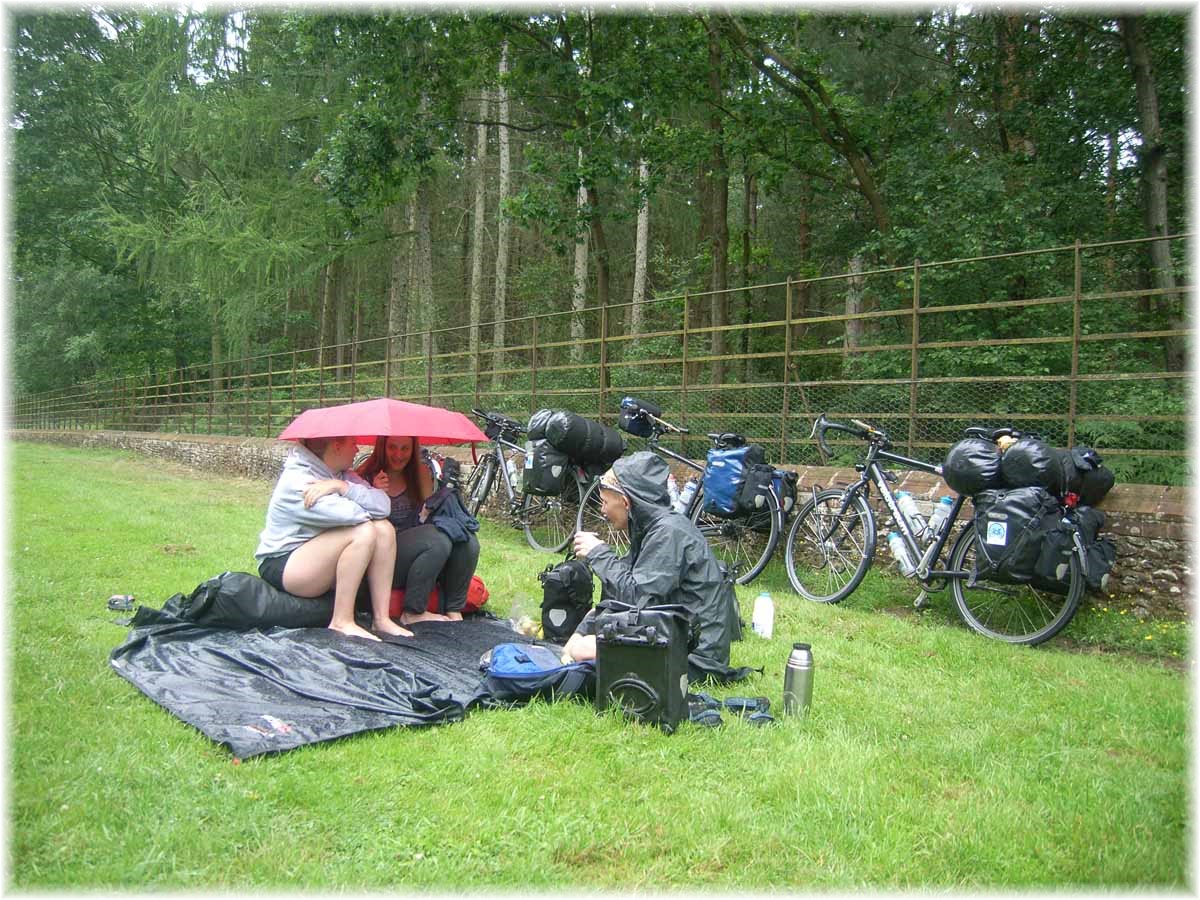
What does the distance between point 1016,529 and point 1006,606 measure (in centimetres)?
87

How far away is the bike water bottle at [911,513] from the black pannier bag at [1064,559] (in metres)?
0.95

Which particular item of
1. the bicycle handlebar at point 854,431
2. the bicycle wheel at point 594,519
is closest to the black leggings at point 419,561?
the bicycle wheel at point 594,519

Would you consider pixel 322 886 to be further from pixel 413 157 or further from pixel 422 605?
pixel 413 157

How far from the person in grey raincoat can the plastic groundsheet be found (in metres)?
0.70

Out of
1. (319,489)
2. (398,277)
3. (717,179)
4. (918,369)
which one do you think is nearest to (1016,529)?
(918,369)

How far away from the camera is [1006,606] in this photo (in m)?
5.54

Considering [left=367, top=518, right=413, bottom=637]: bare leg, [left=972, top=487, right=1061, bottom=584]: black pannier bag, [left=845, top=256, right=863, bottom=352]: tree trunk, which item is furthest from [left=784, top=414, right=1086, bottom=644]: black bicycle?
[left=367, top=518, right=413, bottom=637]: bare leg

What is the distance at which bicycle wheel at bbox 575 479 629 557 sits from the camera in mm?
7896

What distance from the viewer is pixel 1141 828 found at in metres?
2.75

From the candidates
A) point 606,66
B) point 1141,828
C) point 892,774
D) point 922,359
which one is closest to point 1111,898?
point 1141,828

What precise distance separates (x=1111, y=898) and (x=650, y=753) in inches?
56.6

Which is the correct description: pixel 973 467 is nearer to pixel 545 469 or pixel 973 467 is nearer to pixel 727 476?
pixel 727 476

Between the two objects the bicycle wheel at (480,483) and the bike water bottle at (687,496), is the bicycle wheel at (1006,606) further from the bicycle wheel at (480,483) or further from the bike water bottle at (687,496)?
the bicycle wheel at (480,483)

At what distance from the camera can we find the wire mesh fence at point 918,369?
258 inches
